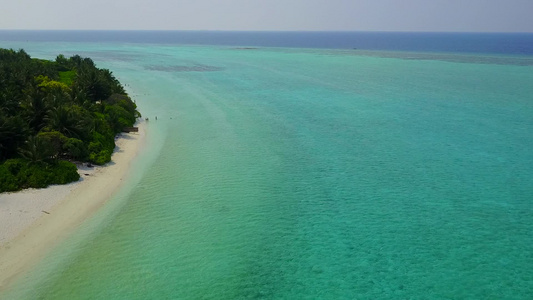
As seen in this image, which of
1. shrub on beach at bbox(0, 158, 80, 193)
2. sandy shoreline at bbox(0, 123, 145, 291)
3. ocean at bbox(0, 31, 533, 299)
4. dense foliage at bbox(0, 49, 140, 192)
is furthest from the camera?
dense foliage at bbox(0, 49, 140, 192)

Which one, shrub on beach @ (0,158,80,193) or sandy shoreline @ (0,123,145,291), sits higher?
shrub on beach @ (0,158,80,193)

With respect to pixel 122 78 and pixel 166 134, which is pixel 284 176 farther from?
pixel 122 78

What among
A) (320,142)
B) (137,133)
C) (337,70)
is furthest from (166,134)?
(337,70)

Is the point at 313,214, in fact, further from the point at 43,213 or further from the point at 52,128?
the point at 52,128

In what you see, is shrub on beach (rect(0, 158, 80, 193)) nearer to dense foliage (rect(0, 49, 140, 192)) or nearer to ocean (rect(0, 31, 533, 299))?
dense foliage (rect(0, 49, 140, 192))

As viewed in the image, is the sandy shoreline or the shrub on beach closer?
the sandy shoreline

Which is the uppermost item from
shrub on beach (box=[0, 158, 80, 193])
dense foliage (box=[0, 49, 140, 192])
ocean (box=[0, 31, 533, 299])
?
dense foliage (box=[0, 49, 140, 192])

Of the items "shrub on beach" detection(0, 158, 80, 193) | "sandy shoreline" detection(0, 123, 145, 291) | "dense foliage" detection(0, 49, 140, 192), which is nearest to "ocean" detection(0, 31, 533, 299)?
"sandy shoreline" detection(0, 123, 145, 291)
